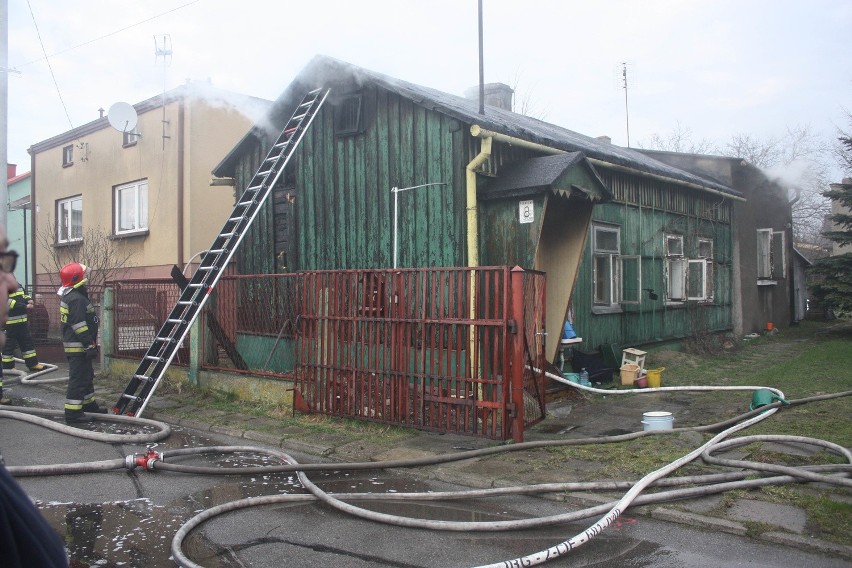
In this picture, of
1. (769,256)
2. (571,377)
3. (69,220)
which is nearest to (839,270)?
(769,256)

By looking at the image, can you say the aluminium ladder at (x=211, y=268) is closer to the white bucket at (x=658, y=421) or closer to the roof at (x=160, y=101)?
the roof at (x=160, y=101)

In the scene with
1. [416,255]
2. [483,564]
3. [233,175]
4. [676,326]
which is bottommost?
[483,564]

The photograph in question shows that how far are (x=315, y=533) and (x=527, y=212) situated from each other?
5.11m

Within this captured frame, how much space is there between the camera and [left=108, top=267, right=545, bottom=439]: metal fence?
661cm

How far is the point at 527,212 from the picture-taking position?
840 cm

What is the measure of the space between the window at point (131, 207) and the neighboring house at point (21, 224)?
4.85m

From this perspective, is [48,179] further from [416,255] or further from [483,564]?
[483,564]

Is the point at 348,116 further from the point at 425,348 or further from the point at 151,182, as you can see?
the point at 151,182

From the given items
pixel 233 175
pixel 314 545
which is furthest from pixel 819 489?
pixel 233 175

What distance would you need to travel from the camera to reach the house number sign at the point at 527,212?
27.5ft

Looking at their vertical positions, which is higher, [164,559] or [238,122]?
[238,122]

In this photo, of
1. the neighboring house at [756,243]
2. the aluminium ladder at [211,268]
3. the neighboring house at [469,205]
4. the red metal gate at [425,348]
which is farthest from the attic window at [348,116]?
the neighboring house at [756,243]

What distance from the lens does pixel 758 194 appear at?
59.3ft

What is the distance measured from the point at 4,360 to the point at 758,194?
58.7 feet
